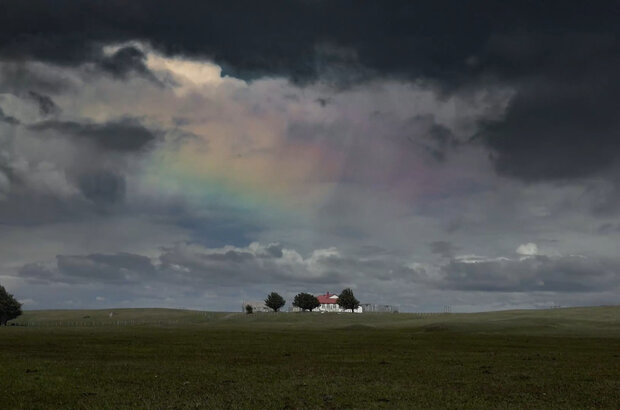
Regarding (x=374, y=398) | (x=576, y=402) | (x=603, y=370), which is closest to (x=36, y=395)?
(x=374, y=398)

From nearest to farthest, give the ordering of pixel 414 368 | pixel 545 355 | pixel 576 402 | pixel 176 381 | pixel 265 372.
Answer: pixel 576 402
pixel 176 381
pixel 265 372
pixel 414 368
pixel 545 355

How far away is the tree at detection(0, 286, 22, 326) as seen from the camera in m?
182

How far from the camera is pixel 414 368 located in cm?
→ 4062

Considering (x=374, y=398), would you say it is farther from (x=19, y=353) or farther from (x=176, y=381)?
(x=19, y=353)

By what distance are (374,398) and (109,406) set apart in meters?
11.5

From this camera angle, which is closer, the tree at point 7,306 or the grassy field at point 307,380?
the grassy field at point 307,380

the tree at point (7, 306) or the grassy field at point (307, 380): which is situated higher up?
the tree at point (7, 306)

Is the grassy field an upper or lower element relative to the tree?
lower

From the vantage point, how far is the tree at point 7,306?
182125 millimetres

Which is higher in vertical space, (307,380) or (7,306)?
(7,306)

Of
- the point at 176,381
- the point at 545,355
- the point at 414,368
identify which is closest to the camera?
the point at 176,381

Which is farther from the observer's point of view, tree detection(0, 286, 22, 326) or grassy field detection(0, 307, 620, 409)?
tree detection(0, 286, 22, 326)

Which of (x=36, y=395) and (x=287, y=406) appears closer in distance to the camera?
(x=287, y=406)

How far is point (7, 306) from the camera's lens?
7180 inches
